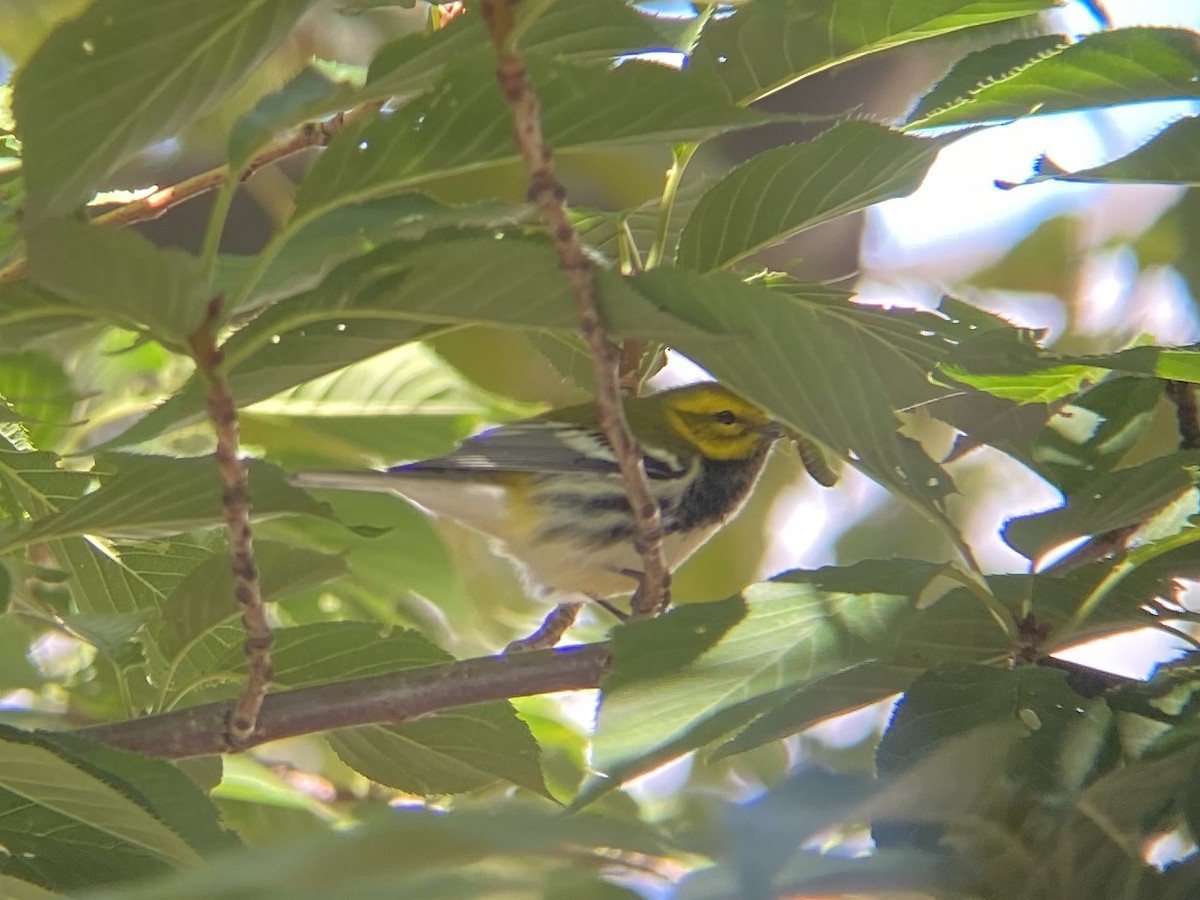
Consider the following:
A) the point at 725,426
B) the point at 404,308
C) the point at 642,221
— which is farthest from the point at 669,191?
the point at 725,426

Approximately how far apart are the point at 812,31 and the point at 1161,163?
372 millimetres

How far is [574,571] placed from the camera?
2.23m

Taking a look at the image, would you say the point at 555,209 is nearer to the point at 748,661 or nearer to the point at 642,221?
the point at 748,661

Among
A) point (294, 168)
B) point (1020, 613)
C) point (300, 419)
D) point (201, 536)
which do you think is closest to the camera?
point (1020, 613)

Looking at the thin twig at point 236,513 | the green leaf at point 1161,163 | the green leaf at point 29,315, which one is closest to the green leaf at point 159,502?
the thin twig at point 236,513

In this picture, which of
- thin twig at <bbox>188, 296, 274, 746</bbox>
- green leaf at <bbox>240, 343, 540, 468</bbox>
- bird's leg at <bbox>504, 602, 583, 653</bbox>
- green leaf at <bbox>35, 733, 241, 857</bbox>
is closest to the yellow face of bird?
green leaf at <bbox>240, 343, 540, 468</bbox>

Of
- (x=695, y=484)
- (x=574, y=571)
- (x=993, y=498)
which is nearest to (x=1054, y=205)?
(x=993, y=498)

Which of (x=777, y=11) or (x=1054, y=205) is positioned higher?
(x=1054, y=205)

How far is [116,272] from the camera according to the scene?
0.99 meters

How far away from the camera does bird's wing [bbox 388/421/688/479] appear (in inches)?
88.7

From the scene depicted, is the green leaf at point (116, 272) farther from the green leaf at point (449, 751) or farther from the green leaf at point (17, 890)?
the green leaf at point (449, 751)

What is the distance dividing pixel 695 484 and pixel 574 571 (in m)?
0.31

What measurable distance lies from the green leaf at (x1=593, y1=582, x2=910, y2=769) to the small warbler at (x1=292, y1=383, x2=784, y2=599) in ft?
3.28

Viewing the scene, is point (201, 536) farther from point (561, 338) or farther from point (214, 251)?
point (214, 251)
